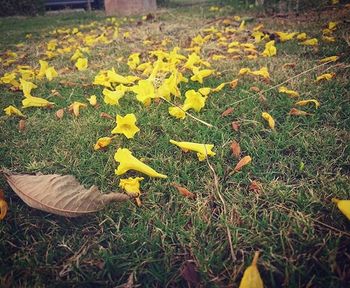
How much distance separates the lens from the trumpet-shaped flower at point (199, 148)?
5.65ft

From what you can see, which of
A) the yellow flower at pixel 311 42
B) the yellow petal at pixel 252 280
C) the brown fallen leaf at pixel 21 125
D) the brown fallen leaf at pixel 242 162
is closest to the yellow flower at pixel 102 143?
the brown fallen leaf at pixel 21 125

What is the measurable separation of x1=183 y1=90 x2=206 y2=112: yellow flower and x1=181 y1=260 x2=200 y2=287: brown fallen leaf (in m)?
1.19

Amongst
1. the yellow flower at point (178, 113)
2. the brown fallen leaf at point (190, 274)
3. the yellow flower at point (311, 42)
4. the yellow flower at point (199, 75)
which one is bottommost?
the brown fallen leaf at point (190, 274)

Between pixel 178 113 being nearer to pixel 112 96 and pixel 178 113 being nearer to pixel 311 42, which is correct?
pixel 112 96

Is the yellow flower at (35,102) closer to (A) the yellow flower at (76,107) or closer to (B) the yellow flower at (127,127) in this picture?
(A) the yellow flower at (76,107)

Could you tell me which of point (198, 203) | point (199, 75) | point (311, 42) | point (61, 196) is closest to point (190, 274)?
point (198, 203)

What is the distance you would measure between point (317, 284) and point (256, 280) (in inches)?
9.4

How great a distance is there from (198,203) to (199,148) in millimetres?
366

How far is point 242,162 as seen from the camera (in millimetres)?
1689

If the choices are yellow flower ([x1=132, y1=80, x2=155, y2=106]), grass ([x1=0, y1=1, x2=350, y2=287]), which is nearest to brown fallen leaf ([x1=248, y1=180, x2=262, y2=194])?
grass ([x1=0, y1=1, x2=350, y2=287])

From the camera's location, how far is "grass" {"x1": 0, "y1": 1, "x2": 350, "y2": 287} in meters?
1.22

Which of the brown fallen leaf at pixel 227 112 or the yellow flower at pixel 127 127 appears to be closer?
the yellow flower at pixel 127 127

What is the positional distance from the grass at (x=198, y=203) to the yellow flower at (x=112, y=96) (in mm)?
82

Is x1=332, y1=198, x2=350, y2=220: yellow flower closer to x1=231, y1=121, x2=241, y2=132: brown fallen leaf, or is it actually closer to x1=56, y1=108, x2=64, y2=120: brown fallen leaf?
x1=231, y1=121, x2=241, y2=132: brown fallen leaf
